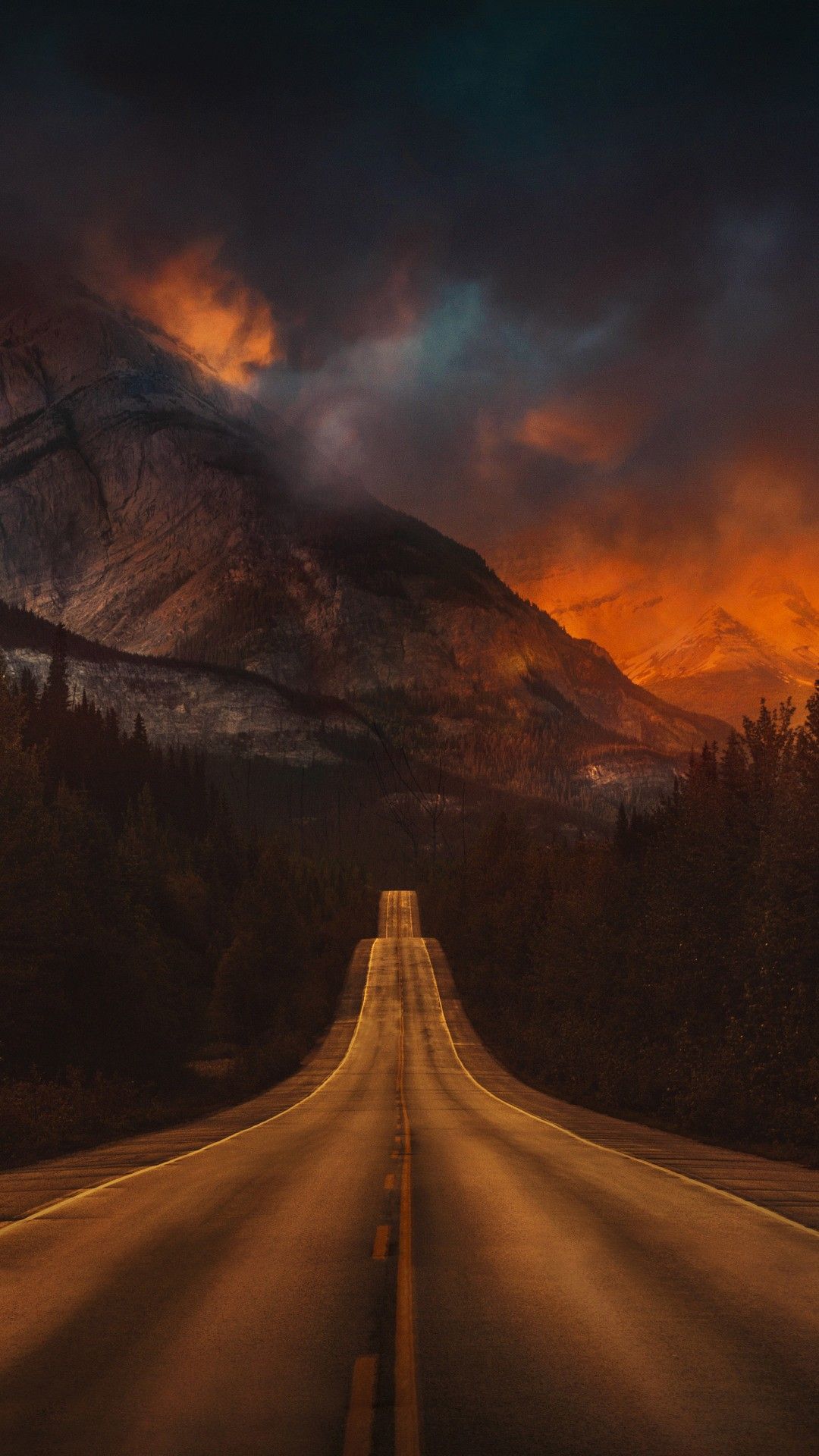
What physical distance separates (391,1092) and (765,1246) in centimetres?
3254

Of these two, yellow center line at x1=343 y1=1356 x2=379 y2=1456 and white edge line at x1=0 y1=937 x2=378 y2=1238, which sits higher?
yellow center line at x1=343 y1=1356 x2=379 y2=1456

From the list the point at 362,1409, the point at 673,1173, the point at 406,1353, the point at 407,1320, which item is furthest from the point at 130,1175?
the point at 362,1409

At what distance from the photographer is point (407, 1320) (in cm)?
810

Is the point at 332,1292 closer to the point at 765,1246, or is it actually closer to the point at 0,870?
the point at 765,1246

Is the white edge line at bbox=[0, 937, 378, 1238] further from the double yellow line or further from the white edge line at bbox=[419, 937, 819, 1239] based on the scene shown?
the white edge line at bbox=[419, 937, 819, 1239]

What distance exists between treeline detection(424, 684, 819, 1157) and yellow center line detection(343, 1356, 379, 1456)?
16.5m

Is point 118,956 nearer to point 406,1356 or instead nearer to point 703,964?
point 703,964

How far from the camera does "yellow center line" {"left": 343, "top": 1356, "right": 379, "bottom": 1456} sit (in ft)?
19.0

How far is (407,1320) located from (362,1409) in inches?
74.1

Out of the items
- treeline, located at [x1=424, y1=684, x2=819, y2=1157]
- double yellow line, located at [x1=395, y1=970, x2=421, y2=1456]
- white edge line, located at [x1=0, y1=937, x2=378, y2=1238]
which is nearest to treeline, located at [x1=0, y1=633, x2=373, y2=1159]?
white edge line, located at [x1=0, y1=937, x2=378, y2=1238]

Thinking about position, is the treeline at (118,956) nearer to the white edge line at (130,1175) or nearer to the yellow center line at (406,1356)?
the white edge line at (130,1175)

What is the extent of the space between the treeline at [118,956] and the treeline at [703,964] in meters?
14.7

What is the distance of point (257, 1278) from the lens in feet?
30.8

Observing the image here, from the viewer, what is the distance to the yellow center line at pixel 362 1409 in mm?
5777
